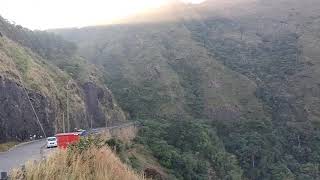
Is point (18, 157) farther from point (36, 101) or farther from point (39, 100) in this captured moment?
point (39, 100)

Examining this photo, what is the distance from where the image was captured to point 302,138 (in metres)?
87.1

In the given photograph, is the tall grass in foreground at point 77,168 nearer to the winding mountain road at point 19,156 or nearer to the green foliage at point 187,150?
the winding mountain road at point 19,156

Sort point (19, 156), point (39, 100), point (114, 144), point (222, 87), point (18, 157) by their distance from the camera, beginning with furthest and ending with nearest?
point (222, 87)
point (39, 100)
point (19, 156)
point (18, 157)
point (114, 144)

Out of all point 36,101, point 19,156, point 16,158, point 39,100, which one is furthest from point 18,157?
point 39,100

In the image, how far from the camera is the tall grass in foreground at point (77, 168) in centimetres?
1027

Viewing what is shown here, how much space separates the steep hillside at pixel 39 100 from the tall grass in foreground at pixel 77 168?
27.2 metres

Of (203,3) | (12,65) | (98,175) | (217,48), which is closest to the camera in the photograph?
(98,175)

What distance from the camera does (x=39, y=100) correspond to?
4525cm

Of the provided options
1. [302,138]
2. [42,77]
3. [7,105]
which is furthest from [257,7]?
[7,105]

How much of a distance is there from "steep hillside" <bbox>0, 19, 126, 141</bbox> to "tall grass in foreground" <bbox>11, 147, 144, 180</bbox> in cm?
2719

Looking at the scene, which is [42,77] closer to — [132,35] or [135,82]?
[135,82]

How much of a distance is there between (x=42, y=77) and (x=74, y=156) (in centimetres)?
4094

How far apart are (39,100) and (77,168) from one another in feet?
116

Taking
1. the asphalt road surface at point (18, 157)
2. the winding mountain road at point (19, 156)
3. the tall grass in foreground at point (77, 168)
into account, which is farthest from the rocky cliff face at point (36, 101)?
the tall grass in foreground at point (77, 168)
